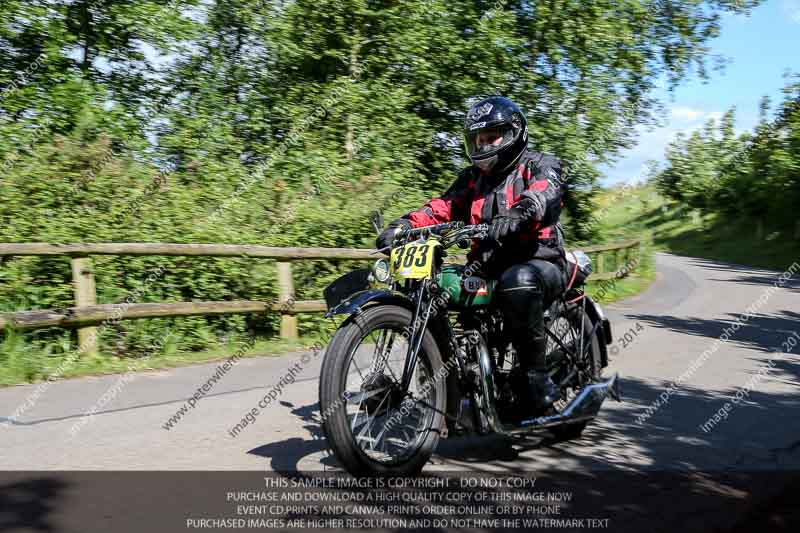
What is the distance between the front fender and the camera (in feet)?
13.6

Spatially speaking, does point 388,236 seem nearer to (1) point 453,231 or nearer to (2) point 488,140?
(1) point 453,231

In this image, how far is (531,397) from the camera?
5.02 metres

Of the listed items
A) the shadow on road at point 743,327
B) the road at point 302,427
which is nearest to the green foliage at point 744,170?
the shadow on road at point 743,327

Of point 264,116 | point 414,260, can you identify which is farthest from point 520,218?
point 264,116

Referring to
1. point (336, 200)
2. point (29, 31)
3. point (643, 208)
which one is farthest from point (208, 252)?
point (643, 208)

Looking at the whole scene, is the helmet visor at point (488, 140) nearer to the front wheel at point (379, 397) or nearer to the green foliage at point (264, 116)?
the front wheel at point (379, 397)

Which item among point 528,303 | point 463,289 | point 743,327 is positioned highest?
point 463,289

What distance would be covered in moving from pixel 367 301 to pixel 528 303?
115cm

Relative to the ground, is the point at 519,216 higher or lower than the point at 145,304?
higher

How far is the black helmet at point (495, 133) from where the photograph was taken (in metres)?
4.95

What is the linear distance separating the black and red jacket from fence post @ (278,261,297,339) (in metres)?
4.50

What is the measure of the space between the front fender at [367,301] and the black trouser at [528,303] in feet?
2.36

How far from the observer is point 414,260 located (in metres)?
4.44

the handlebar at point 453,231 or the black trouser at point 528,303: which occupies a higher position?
the handlebar at point 453,231
